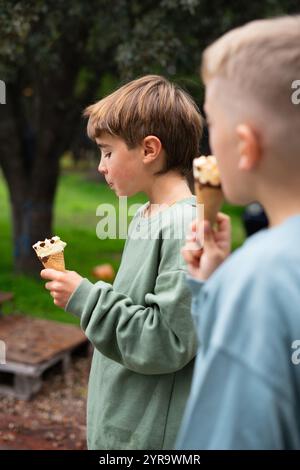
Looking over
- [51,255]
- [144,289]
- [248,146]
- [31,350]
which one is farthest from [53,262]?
[31,350]

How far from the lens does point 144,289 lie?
1.79 m

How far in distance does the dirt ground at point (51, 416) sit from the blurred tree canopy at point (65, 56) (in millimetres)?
2258

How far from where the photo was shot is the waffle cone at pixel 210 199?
1.33 metres

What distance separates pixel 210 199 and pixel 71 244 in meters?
9.14

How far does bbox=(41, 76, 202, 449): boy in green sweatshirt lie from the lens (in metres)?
1.71

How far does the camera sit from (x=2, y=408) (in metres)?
4.56

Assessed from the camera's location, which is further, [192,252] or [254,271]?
[192,252]

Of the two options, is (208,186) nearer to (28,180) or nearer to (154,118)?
(154,118)

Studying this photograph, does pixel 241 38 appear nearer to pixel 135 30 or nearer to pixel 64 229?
pixel 135 30

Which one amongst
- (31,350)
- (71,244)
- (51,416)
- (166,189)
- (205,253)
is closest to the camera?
(205,253)

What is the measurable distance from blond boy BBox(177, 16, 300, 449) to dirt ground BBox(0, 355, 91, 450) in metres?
3.17
